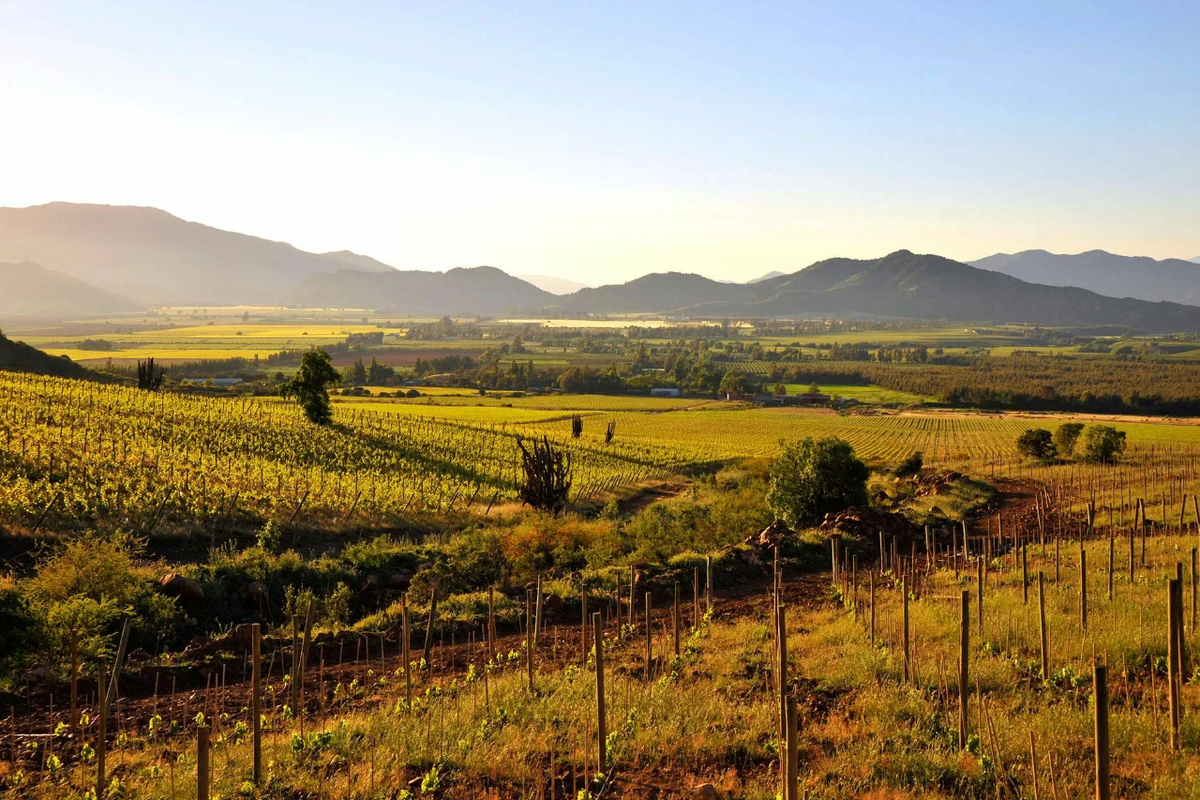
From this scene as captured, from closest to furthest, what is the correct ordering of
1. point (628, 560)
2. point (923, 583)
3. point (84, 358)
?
point (923, 583) → point (628, 560) → point (84, 358)

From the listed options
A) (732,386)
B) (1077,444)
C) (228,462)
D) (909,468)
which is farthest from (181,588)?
(732,386)

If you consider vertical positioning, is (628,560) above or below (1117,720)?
below

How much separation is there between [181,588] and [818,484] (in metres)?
21.8

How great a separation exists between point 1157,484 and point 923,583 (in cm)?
2250

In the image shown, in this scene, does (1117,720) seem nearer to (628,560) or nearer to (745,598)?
(745,598)

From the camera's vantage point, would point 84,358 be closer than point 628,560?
No

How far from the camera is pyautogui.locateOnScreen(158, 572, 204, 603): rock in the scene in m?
17.4

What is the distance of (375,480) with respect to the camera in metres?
36.2

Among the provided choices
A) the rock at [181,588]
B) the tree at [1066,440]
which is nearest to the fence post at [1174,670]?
the rock at [181,588]

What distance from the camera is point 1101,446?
163 ft

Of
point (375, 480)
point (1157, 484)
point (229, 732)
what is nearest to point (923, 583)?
point (229, 732)

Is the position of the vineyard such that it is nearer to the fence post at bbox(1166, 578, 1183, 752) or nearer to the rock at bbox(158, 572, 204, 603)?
the rock at bbox(158, 572, 204, 603)

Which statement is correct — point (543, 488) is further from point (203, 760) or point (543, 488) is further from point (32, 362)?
point (32, 362)

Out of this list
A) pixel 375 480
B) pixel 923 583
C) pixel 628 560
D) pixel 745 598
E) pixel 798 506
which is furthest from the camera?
pixel 375 480
